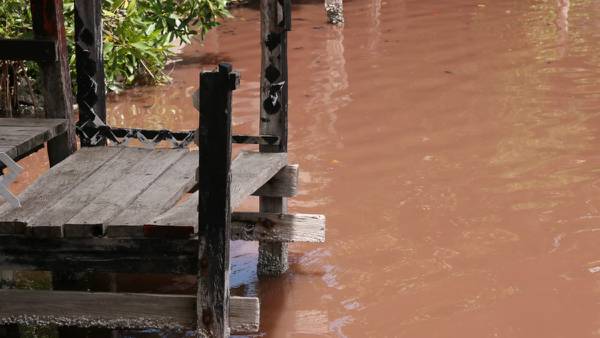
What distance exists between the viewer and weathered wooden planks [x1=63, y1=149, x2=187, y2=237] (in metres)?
4.20

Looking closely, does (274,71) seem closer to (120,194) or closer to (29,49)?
(29,49)

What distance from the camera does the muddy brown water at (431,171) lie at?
19.3 feet

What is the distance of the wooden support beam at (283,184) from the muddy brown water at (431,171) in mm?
627

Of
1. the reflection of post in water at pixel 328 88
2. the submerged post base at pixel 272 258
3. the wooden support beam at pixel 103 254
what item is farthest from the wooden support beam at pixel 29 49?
the reflection of post in water at pixel 328 88

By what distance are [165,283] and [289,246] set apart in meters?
0.99

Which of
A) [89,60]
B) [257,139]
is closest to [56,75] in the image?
[89,60]

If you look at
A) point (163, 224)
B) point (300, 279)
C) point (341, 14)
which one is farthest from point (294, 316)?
point (341, 14)

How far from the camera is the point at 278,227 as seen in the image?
583cm

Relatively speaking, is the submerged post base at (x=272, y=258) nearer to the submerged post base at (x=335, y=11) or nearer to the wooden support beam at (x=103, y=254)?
the wooden support beam at (x=103, y=254)

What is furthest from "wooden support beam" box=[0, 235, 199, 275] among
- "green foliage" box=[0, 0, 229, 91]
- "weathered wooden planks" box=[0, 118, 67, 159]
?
"green foliage" box=[0, 0, 229, 91]

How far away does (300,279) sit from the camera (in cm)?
623

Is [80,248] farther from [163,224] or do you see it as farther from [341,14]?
[341,14]

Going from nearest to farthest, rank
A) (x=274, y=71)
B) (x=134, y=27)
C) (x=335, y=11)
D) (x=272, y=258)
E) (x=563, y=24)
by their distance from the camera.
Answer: (x=274, y=71) < (x=272, y=258) < (x=134, y=27) < (x=563, y=24) < (x=335, y=11)

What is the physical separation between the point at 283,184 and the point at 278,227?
9.6 inches
